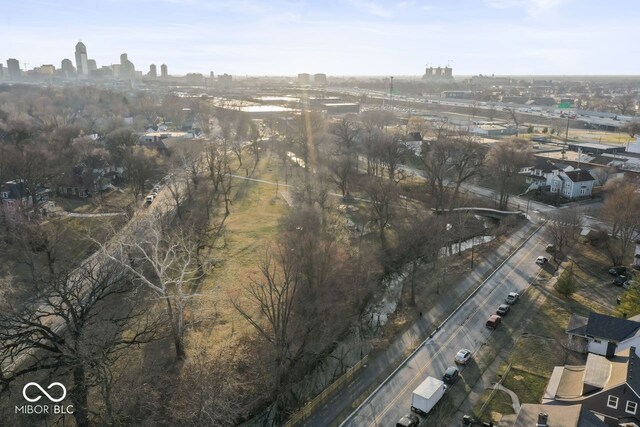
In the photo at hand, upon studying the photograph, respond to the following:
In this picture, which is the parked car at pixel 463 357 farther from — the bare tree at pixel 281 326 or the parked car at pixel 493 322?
the bare tree at pixel 281 326

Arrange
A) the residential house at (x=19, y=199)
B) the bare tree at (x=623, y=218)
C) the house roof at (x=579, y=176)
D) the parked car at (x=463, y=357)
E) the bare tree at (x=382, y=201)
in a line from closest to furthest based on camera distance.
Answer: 1. the parked car at (x=463, y=357)
2. the bare tree at (x=623, y=218)
3. the bare tree at (x=382, y=201)
4. the residential house at (x=19, y=199)
5. the house roof at (x=579, y=176)

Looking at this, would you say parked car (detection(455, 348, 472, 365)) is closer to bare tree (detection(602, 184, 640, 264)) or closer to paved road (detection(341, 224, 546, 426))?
paved road (detection(341, 224, 546, 426))

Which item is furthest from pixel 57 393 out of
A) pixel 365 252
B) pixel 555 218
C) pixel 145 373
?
pixel 555 218

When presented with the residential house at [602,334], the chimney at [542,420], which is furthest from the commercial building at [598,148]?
the chimney at [542,420]

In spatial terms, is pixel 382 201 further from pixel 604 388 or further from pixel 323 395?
pixel 604 388

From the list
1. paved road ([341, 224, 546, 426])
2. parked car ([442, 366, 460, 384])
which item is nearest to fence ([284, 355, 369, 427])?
paved road ([341, 224, 546, 426])

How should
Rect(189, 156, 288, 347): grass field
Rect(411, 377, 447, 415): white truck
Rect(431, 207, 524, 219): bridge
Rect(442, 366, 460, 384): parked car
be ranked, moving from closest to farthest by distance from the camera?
1. Rect(411, 377, 447, 415): white truck
2. Rect(442, 366, 460, 384): parked car
3. Rect(189, 156, 288, 347): grass field
4. Rect(431, 207, 524, 219): bridge
